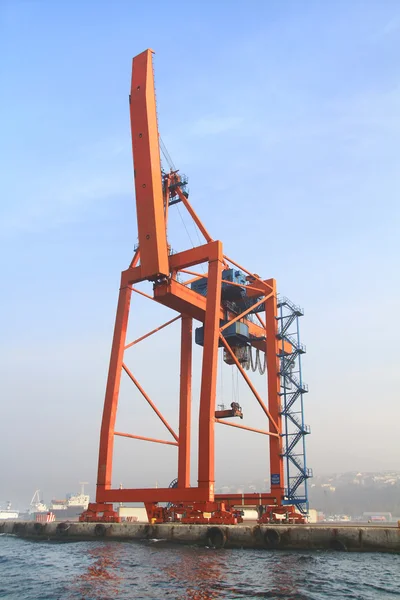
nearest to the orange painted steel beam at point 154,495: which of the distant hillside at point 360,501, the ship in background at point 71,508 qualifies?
the ship in background at point 71,508

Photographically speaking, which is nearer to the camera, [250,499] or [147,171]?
[147,171]

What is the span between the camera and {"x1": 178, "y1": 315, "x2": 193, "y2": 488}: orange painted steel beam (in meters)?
26.7

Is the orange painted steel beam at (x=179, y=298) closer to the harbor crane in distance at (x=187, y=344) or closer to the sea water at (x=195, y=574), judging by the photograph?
the harbor crane in distance at (x=187, y=344)

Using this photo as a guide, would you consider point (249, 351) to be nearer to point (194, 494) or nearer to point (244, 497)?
point (244, 497)

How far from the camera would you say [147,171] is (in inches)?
1008

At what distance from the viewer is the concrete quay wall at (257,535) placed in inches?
661

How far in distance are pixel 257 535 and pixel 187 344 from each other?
41.3 feet

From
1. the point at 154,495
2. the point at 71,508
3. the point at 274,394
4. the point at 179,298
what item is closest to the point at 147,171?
the point at 179,298

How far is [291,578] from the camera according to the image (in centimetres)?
1266

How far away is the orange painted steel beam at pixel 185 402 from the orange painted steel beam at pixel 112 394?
3790 mm

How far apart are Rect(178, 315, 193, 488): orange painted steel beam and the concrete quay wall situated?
5.14 meters

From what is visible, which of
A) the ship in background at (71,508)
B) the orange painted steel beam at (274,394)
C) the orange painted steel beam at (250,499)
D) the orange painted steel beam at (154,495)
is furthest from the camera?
the ship in background at (71,508)

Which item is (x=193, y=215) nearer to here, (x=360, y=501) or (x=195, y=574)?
(x=195, y=574)

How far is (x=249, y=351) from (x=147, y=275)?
1086 cm
